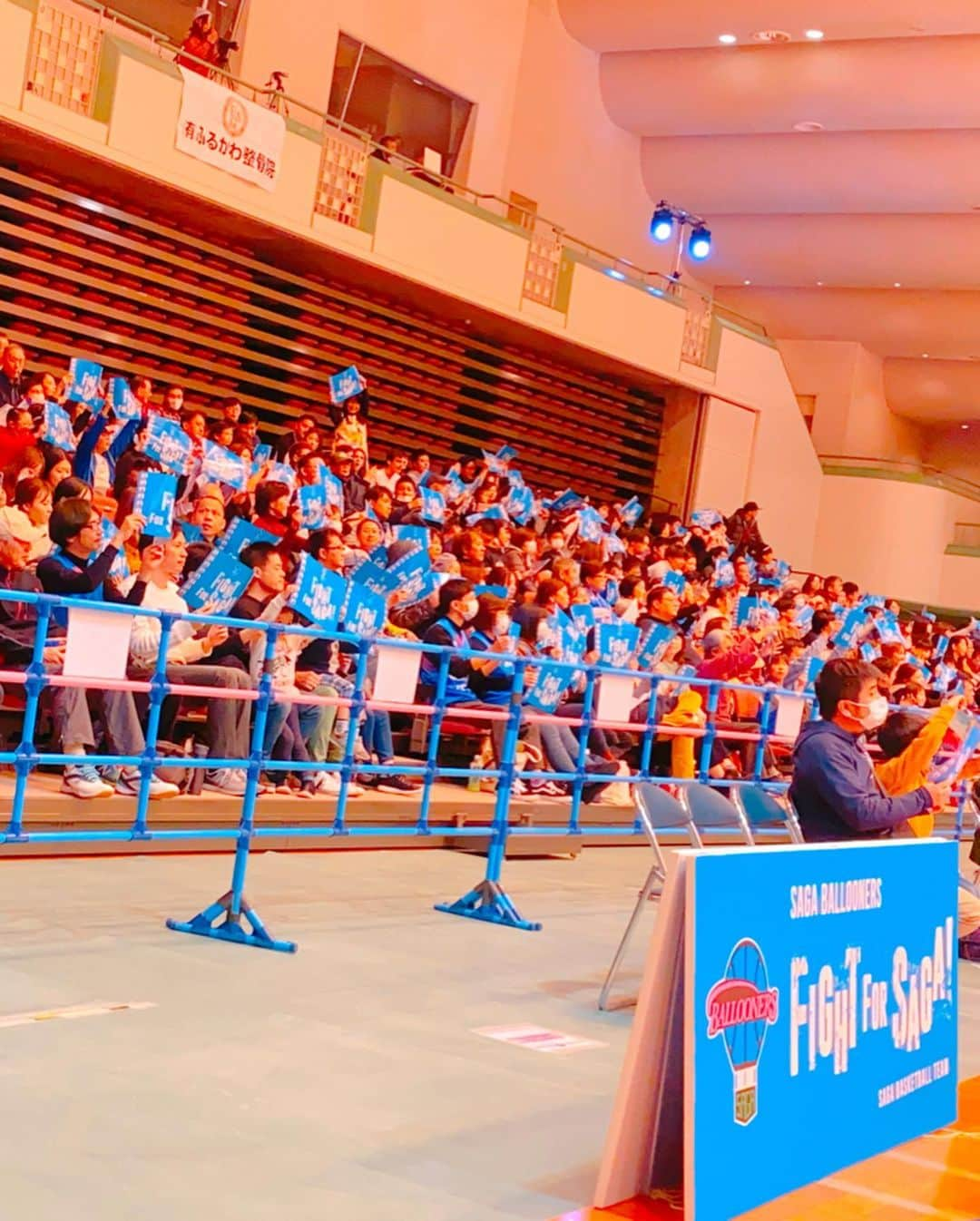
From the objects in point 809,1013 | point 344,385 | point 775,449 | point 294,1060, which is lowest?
point 294,1060

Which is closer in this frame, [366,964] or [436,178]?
[366,964]

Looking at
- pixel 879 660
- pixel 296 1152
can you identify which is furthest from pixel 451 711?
pixel 879 660

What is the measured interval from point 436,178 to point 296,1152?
1462 centimetres

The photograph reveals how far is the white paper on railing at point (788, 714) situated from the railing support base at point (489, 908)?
2919mm

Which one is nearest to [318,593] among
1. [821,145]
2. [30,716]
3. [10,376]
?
[30,716]

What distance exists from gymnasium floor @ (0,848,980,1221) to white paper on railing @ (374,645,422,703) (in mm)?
879

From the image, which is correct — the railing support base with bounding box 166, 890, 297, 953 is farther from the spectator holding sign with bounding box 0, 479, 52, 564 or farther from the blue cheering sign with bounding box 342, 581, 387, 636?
the spectator holding sign with bounding box 0, 479, 52, 564

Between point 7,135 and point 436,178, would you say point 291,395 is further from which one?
point 7,135

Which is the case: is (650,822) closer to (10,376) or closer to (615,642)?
(615,642)

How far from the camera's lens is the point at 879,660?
40.7ft

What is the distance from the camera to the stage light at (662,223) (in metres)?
23.1

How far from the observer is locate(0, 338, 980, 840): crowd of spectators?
7.19 metres

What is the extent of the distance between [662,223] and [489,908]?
17.5m

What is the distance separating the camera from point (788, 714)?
31.8ft
